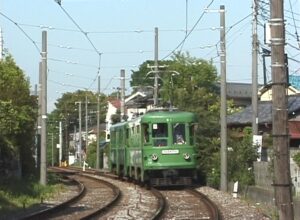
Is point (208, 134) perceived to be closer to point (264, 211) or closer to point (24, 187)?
point (24, 187)

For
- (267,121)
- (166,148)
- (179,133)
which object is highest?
(267,121)

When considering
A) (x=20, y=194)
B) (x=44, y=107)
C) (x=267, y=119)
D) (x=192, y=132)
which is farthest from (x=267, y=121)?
(x=20, y=194)

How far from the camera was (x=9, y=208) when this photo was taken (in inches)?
805

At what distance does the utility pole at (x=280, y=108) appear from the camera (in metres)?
10.9

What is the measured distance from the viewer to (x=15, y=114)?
92.2 ft

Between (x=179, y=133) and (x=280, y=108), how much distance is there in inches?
685

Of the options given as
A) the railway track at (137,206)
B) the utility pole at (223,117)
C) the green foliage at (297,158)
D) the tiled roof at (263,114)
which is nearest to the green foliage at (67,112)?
the tiled roof at (263,114)

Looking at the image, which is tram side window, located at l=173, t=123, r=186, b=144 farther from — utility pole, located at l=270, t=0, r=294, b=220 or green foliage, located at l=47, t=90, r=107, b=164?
green foliage, located at l=47, t=90, r=107, b=164

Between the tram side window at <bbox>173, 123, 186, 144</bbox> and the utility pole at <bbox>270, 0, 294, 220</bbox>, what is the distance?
17.1 m

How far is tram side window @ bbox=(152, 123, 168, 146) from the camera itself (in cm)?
2812

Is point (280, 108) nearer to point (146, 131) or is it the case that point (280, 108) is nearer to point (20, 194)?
point (20, 194)

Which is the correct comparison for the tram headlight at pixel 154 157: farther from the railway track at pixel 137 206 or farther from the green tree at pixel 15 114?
the green tree at pixel 15 114

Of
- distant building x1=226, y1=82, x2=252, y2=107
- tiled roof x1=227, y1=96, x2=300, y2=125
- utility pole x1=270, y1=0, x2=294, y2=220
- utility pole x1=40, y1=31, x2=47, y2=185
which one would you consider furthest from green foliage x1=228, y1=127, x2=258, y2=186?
distant building x1=226, y1=82, x2=252, y2=107

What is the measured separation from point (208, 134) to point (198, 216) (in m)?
11.8
